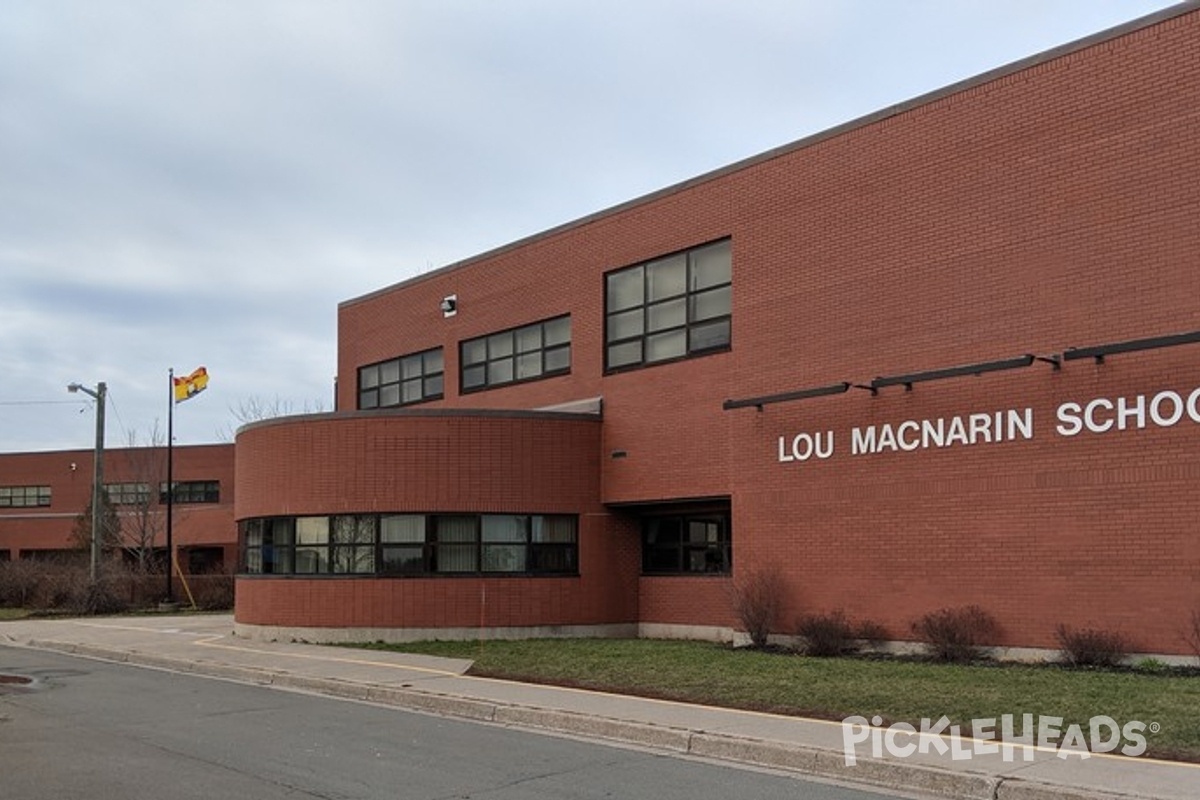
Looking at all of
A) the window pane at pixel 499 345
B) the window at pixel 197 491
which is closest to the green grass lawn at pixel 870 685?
the window pane at pixel 499 345

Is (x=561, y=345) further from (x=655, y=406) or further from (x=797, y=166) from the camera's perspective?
(x=797, y=166)

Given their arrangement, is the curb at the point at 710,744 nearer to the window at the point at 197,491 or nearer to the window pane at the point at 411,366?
the window pane at the point at 411,366

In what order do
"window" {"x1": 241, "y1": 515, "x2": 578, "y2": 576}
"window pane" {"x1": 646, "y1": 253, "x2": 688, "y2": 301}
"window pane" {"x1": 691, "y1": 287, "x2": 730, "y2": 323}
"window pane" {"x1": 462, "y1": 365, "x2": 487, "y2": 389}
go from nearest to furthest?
"window pane" {"x1": 691, "y1": 287, "x2": 730, "y2": 323} → "window" {"x1": 241, "y1": 515, "x2": 578, "y2": 576} → "window pane" {"x1": 646, "y1": 253, "x2": 688, "y2": 301} → "window pane" {"x1": 462, "y1": 365, "x2": 487, "y2": 389}

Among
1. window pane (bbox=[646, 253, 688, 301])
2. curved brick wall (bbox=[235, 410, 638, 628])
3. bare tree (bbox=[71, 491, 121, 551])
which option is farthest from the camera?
bare tree (bbox=[71, 491, 121, 551])

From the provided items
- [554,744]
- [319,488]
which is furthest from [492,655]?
[554,744]

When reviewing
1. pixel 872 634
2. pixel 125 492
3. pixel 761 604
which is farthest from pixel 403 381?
pixel 125 492

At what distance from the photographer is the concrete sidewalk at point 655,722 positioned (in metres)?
8.82

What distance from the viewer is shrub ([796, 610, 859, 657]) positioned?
1850 cm

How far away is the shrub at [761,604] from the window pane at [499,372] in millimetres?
9439

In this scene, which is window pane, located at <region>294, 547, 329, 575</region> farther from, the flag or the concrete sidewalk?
the flag

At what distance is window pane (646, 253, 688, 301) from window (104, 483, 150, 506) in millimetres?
42571

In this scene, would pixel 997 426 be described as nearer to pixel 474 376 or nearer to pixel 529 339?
pixel 529 339

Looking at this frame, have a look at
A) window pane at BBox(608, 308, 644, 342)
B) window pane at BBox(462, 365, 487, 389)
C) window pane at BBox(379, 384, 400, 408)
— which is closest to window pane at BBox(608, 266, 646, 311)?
window pane at BBox(608, 308, 644, 342)

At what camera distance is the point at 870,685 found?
1434 cm
